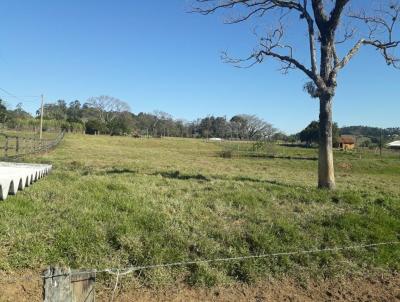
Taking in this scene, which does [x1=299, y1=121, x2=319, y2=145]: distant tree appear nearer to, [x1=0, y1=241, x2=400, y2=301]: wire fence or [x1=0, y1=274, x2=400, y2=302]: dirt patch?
[x1=0, y1=241, x2=400, y2=301]: wire fence

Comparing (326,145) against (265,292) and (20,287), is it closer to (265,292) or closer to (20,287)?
(265,292)

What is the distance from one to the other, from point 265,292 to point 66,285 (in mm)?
3764

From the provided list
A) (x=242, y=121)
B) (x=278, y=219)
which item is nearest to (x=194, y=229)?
(x=278, y=219)

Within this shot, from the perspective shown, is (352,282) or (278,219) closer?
(352,282)

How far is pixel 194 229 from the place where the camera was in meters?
8.00

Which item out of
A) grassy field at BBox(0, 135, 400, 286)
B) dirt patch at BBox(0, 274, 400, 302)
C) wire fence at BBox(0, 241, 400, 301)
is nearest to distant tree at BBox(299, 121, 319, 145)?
grassy field at BBox(0, 135, 400, 286)

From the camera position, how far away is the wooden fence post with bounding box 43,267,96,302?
3744 mm

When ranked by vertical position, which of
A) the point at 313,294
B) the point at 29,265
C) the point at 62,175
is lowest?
the point at 313,294

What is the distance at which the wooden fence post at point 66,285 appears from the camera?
3744 millimetres

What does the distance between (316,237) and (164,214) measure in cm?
291

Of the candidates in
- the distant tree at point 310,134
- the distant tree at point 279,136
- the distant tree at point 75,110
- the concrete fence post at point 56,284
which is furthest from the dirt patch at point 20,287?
the distant tree at point 75,110

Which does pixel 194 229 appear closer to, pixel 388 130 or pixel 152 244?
pixel 152 244

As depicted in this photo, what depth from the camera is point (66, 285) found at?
3809mm

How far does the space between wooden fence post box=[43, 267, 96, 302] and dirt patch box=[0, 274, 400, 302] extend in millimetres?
2217
